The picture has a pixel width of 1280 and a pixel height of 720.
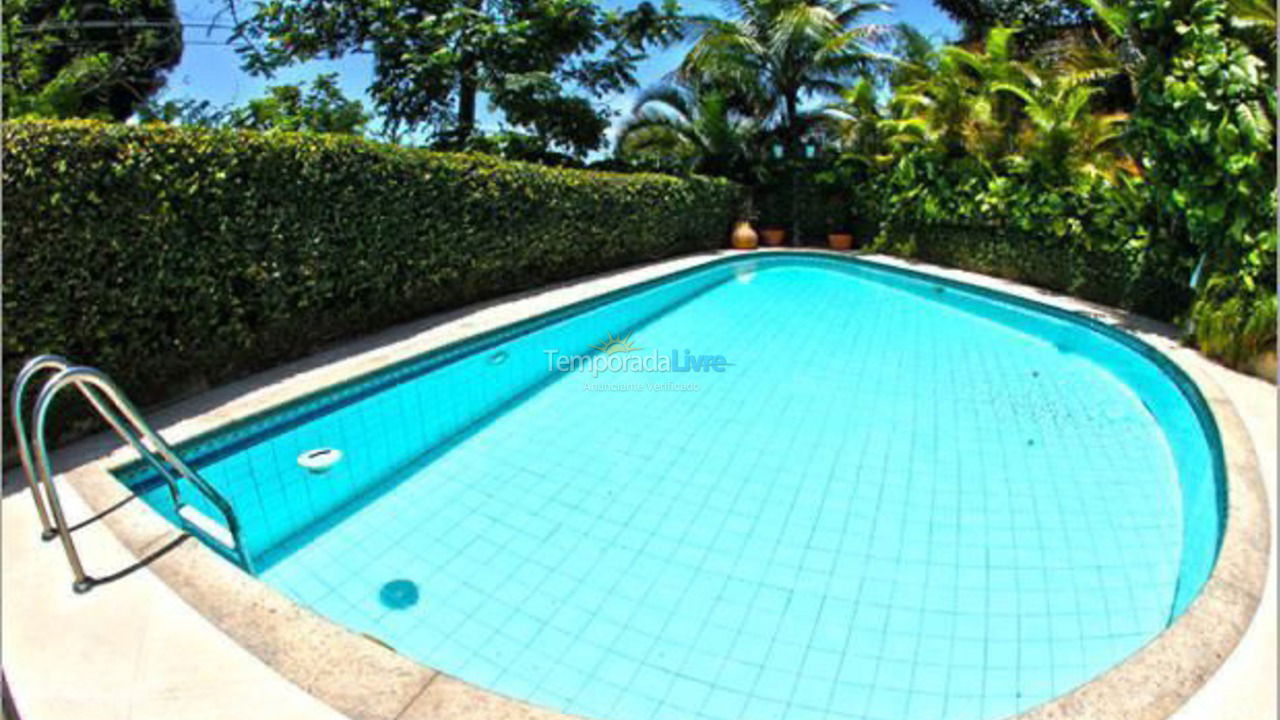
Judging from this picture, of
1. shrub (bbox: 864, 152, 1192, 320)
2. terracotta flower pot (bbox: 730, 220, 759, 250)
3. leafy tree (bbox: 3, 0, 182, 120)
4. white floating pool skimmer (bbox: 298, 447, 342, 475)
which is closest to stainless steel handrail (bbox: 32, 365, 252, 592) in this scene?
white floating pool skimmer (bbox: 298, 447, 342, 475)

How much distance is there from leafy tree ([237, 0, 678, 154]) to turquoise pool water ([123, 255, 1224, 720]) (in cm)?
1073

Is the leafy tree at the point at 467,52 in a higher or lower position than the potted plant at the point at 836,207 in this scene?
higher

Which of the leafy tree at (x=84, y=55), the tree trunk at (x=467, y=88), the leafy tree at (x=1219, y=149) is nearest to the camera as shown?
the leafy tree at (x=1219, y=149)

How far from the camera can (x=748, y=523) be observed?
4.40 meters

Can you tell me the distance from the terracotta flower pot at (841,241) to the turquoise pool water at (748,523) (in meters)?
9.88

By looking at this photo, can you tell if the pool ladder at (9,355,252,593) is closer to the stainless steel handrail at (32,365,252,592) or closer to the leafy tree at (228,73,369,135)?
the stainless steel handrail at (32,365,252,592)

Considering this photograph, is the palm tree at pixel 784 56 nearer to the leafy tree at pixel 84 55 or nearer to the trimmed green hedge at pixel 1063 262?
the trimmed green hedge at pixel 1063 262

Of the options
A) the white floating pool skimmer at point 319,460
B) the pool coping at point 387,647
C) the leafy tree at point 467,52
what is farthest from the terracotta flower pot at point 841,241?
the white floating pool skimmer at point 319,460

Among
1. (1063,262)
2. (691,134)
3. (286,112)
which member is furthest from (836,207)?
(286,112)

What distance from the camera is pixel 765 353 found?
27.8 feet

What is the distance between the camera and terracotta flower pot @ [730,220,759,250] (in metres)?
17.7

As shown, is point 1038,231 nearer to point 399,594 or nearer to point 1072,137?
→ point 1072,137

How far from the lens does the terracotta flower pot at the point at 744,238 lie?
17.7 metres

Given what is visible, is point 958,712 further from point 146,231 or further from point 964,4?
point 964,4
